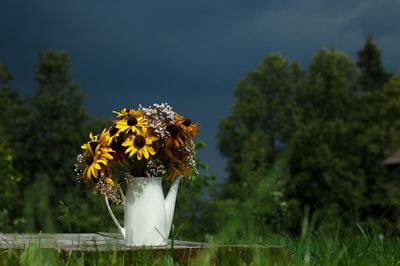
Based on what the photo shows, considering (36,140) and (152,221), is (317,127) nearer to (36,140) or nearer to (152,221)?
(36,140)

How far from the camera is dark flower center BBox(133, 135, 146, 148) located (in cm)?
462

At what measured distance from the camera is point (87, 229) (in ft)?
71.9

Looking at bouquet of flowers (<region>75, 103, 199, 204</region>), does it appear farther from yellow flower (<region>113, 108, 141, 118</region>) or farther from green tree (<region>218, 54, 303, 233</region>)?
green tree (<region>218, 54, 303, 233</region>)

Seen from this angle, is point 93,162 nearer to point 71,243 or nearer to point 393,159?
point 71,243

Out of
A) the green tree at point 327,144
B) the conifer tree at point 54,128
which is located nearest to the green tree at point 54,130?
the conifer tree at point 54,128

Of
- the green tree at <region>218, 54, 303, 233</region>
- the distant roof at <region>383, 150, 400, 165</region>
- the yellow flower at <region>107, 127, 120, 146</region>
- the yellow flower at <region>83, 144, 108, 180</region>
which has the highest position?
the green tree at <region>218, 54, 303, 233</region>

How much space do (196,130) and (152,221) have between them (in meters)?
0.69

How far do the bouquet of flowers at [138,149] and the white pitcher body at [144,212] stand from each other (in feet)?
0.21

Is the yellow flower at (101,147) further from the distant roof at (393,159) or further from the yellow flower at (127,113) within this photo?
the distant roof at (393,159)

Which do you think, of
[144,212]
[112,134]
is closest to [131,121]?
[112,134]

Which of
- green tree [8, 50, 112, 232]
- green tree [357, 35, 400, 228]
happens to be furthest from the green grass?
green tree [357, 35, 400, 228]

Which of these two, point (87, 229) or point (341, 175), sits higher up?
point (341, 175)

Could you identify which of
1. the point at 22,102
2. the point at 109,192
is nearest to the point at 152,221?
the point at 109,192

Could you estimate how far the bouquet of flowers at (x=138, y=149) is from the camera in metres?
4.70
